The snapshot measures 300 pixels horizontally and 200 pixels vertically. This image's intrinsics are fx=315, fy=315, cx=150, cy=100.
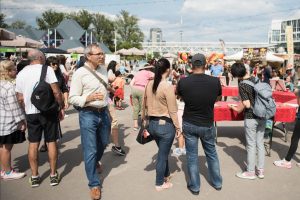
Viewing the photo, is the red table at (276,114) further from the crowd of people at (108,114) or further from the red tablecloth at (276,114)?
the crowd of people at (108,114)

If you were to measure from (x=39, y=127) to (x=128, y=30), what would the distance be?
7850 cm

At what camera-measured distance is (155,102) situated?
4004 mm

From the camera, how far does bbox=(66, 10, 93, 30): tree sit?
283 feet

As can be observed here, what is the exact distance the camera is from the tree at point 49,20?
86.2m

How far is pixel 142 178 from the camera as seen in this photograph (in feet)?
15.7

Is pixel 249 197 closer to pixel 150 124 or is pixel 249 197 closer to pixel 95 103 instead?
pixel 150 124

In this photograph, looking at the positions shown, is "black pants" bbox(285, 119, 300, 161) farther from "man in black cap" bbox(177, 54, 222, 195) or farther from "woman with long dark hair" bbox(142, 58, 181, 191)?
"woman with long dark hair" bbox(142, 58, 181, 191)

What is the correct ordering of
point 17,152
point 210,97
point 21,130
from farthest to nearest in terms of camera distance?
point 17,152 < point 21,130 < point 210,97

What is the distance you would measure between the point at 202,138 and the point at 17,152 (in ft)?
12.7

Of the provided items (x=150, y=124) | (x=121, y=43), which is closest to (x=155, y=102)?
(x=150, y=124)

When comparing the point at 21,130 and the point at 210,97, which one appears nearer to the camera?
the point at 210,97

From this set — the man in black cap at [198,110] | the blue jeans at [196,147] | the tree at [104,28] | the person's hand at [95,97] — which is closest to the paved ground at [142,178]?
the blue jeans at [196,147]

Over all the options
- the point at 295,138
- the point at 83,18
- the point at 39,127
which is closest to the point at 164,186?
the point at 39,127

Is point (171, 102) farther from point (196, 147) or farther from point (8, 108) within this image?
point (8, 108)
